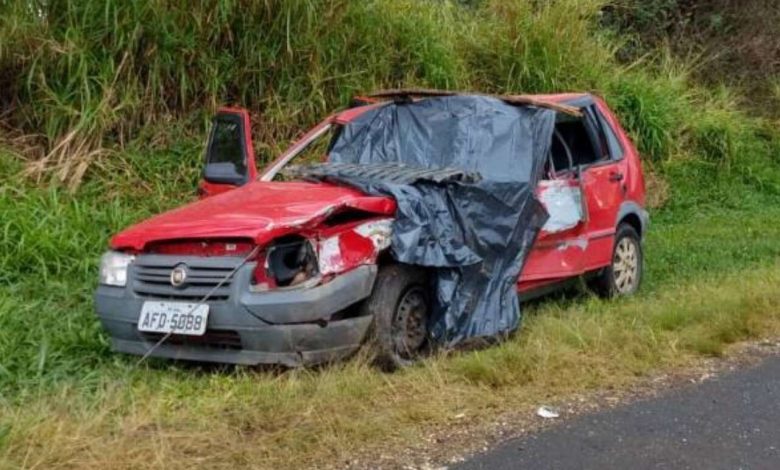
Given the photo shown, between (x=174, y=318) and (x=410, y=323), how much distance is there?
1347 mm

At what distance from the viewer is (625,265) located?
27.9 ft

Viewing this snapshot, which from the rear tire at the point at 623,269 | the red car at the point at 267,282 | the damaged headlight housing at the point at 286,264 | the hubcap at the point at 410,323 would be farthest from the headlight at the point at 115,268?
the rear tire at the point at 623,269

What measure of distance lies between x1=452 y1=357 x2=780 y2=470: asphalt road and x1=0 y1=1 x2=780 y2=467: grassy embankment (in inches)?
16.8

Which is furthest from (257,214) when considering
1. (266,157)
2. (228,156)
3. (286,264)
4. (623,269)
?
(266,157)

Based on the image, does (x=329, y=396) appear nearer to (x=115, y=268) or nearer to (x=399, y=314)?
(x=399, y=314)

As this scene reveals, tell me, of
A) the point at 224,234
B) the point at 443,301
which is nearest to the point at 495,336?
the point at 443,301

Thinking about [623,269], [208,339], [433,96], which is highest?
[433,96]

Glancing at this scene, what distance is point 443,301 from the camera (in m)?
6.54

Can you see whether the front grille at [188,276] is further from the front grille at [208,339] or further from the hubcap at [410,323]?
the hubcap at [410,323]

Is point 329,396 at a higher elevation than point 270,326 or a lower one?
lower

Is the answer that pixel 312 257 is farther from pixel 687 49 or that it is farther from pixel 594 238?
pixel 687 49

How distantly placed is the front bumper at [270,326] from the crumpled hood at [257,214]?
0.19 metres

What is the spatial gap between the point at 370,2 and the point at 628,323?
553 cm

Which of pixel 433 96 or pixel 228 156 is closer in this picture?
pixel 228 156
